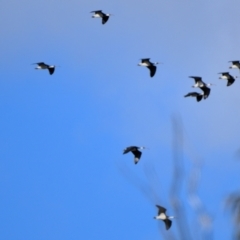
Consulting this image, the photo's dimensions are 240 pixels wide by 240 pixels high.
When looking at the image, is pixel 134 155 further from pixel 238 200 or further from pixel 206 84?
pixel 238 200

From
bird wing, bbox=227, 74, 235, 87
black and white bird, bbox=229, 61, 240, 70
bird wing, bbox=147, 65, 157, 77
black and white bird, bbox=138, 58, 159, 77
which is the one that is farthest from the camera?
bird wing, bbox=147, 65, 157, 77

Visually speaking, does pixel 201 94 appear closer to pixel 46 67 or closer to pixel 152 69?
pixel 152 69

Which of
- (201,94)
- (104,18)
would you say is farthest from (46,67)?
(201,94)

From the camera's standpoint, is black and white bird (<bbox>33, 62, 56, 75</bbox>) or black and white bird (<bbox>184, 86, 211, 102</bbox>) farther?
black and white bird (<bbox>33, 62, 56, 75</bbox>)

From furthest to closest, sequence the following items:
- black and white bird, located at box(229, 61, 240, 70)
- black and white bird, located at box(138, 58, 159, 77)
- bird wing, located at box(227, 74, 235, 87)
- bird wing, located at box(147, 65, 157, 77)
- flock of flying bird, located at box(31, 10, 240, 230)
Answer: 1. bird wing, located at box(147, 65, 157, 77)
2. black and white bird, located at box(138, 58, 159, 77)
3. bird wing, located at box(227, 74, 235, 87)
4. black and white bird, located at box(229, 61, 240, 70)
5. flock of flying bird, located at box(31, 10, 240, 230)

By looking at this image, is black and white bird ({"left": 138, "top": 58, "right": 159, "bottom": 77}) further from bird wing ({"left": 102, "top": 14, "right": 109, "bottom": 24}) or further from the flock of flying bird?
bird wing ({"left": 102, "top": 14, "right": 109, "bottom": 24})

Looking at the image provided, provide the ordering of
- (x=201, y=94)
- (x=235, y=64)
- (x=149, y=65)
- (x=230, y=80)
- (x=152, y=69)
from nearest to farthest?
1. (x=201, y=94)
2. (x=235, y=64)
3. (x=230, y=80)
4. (x=149, y=65)
5. (x=152, y=69)

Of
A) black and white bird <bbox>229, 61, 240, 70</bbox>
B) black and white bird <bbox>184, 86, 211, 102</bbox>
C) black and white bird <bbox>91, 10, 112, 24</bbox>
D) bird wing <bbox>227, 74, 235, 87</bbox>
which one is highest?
black and white bird <bbox>91, 10, 112, 24</bbox>

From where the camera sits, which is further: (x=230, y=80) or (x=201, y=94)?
(x=230, y=80)

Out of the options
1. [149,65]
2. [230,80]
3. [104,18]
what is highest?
[104,18]

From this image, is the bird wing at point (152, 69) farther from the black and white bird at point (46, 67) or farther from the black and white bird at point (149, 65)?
the black and white bird at point (46, 67)

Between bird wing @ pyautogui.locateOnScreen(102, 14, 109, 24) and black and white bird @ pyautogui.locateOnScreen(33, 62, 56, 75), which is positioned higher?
bird wing @ pyautogui.locateOnScreen(102, 14, 109, 24)

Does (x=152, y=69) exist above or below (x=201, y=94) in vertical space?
above

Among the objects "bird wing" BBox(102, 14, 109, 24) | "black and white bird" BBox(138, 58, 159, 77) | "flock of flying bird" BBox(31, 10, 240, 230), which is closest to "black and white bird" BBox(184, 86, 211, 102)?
"flock of flying bird" BBox(31, 10, 240, 230)
